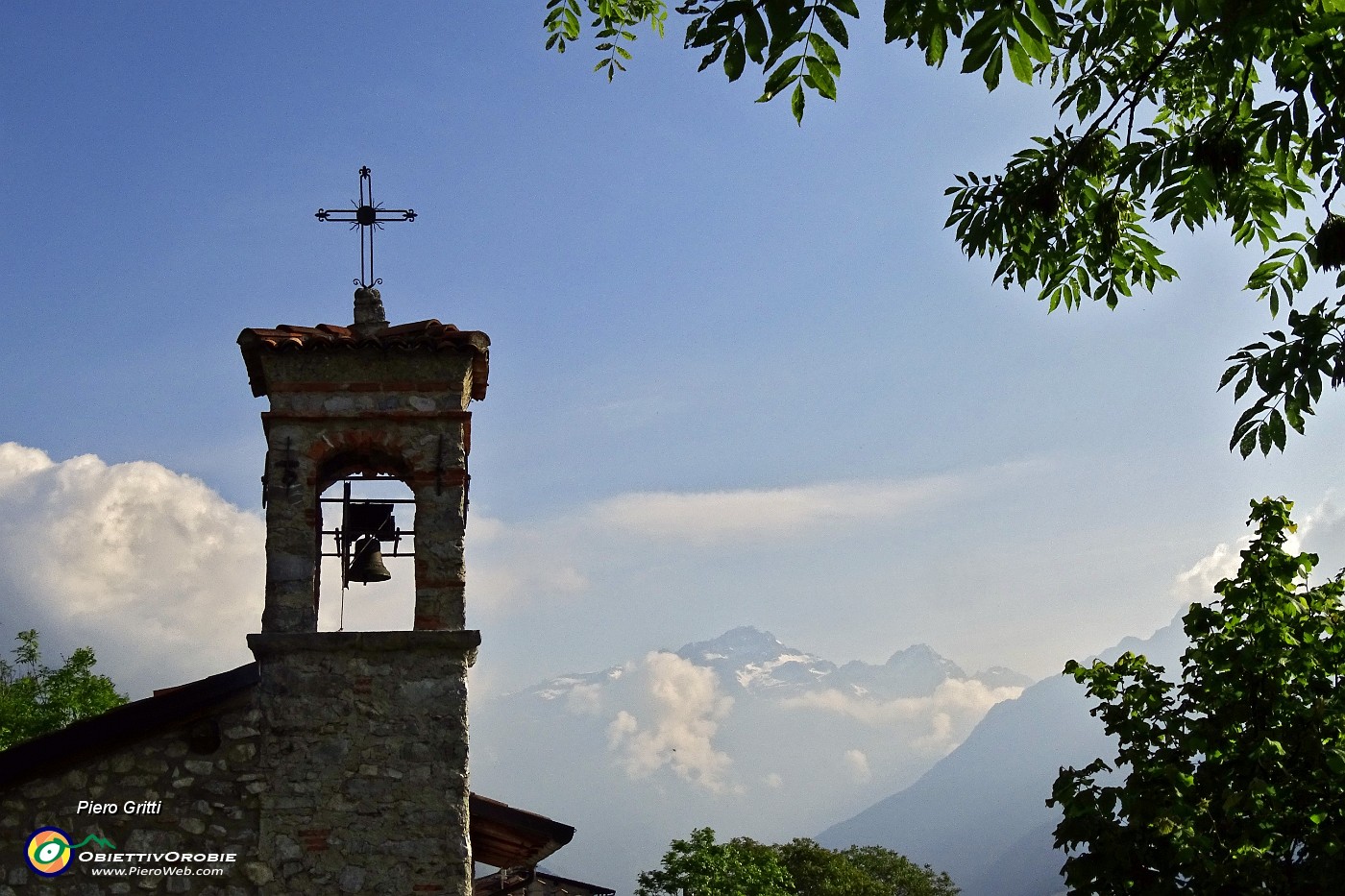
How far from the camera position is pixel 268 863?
788cm

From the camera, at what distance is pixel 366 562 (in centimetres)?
951

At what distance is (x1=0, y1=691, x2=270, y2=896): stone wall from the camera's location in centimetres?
775

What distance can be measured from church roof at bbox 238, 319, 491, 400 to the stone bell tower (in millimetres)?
12

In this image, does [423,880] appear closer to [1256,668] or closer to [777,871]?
[1256,668]

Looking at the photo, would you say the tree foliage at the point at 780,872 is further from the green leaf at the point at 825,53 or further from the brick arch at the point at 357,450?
the green leaf at the point at 825,53

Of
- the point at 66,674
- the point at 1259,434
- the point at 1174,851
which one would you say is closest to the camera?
the point at 1259,434

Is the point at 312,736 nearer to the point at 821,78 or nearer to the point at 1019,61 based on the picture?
the point at 821,78

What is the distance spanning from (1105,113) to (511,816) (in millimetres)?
6332

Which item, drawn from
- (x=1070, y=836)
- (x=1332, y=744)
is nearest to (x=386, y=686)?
(x=1070, y=836)

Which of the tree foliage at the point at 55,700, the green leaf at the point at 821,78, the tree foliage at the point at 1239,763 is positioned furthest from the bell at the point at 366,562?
the tree foliage at the point at 55,700

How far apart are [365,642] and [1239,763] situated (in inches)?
245

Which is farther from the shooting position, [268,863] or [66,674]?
[66,674]
